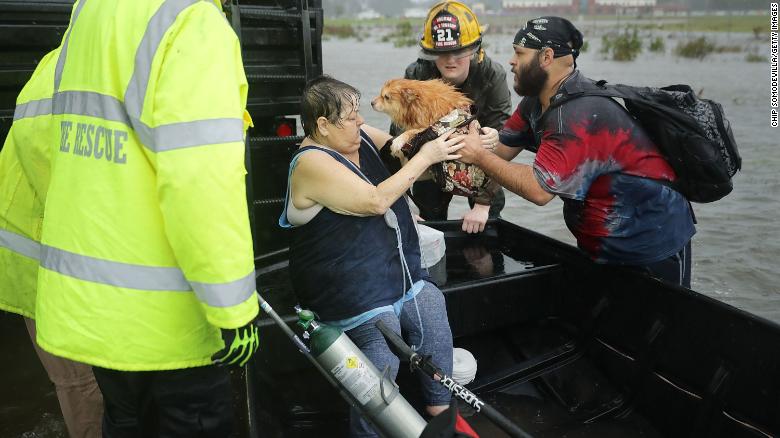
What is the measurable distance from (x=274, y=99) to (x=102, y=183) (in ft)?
8.22

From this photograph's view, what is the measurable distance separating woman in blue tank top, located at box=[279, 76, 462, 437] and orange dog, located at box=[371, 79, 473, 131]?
170 mm

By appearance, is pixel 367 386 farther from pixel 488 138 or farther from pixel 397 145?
pixel 488 138

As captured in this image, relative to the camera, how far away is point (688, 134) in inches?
113

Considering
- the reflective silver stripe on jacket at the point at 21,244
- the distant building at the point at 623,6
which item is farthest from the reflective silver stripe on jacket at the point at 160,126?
the distant building at the point at 623,6

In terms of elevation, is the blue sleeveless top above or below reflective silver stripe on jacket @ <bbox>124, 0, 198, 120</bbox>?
below

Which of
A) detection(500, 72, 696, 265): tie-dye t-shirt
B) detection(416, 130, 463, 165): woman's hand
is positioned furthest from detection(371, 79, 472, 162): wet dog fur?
detection(500, 72, 696, 265): tie-dye t-shirt

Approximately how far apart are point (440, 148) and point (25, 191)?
1.72 meters

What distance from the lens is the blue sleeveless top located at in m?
2.55

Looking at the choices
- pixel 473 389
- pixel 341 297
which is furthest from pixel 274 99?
pixel 473 389

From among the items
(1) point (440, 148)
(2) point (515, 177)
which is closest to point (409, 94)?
(1) point (440, 148)

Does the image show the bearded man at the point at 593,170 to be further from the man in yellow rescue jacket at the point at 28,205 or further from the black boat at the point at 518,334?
the man in yellow rescue jacket at the point at 28,205

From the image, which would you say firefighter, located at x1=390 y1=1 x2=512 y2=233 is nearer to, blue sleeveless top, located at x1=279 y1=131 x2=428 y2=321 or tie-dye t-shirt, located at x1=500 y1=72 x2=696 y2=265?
tie-dye t-shirt, located at x1=500 y1=72 x2=696 y2=265

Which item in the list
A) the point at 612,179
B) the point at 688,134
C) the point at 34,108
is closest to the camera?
the point at 34,108

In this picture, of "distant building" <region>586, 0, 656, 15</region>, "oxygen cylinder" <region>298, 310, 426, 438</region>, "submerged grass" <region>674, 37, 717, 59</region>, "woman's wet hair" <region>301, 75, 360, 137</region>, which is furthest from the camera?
"distant building" <region>586, 0, 656, 15</region>
